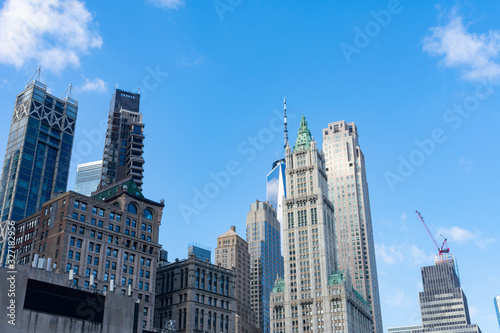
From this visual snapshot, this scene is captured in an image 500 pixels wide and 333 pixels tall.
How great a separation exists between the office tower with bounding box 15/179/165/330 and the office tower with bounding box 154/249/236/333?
10.5 metres

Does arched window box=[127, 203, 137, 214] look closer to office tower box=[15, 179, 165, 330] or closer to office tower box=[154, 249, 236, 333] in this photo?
office tower box=[15, 179, 165, 330]

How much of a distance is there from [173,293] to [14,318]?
270 feet

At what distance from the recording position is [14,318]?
228 ft

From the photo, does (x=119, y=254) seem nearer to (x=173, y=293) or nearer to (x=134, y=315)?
(x=173, y=293)

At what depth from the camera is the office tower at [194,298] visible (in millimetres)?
145250

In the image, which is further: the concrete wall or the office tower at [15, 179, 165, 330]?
the office tower at [15, 179, 165, 330]

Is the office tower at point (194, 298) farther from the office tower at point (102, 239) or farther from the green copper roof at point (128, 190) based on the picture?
the green copper roof at point (128, 190)

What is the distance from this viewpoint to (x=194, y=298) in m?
146

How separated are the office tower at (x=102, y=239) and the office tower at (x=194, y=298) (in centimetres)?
1050

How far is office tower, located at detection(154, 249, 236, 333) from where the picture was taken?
145m

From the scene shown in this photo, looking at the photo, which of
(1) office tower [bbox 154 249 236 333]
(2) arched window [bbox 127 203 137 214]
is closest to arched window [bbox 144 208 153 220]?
(2) arched window [bbox 127 203 137 214]

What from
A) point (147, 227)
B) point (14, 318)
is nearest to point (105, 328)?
point (14, 318)

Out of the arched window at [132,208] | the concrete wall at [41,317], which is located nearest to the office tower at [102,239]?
the arched window at [132,208]

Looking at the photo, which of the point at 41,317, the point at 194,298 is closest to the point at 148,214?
the point at 194,298
